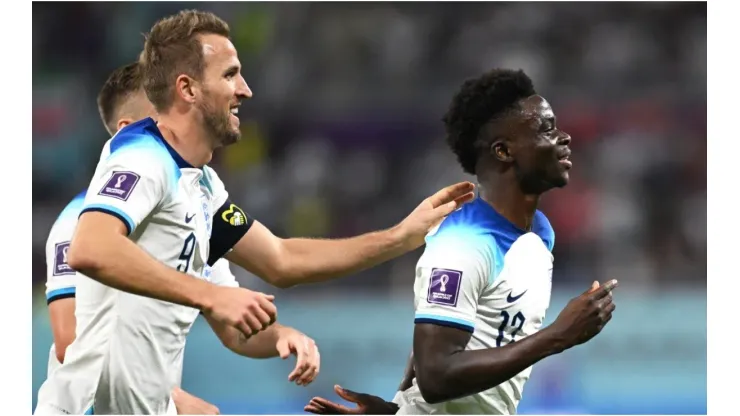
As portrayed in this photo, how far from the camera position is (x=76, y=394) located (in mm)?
4227

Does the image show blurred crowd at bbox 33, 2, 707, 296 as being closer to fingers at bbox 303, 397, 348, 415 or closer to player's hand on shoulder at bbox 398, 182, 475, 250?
player's hand on shoulder at bbox 398, 182, 475, 250

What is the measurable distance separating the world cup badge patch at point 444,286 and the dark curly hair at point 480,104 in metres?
0.63

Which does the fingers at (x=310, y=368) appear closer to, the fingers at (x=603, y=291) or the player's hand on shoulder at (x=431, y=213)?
the fingers at (x=603, y=291)

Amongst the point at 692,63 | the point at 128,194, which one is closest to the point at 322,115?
the point at 692,63

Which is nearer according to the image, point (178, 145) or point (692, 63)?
point (178, 145)

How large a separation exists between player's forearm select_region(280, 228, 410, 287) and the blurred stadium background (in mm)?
3443

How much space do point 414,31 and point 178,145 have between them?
7733mm

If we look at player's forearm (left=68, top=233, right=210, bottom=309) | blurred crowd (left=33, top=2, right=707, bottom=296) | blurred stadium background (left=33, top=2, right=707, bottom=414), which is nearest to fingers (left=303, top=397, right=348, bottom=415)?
player's forearm (left=68, top=233, right=210, bottom=309)

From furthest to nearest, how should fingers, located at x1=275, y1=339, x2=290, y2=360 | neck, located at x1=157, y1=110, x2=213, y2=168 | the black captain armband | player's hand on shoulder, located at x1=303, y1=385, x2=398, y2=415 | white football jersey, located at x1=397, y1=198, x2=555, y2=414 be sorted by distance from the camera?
the black captain armband < player's hand on shoulder, located at x1=303, y1=385, x2=398, y2=415 < neck, located at x1=157, y1=110, x2=213, y2=168 < white football jersey, located at x1=397, y1=198, x2=555, y2=414 < fingers, located at x1=275, y1=339, x2=290, y2=360

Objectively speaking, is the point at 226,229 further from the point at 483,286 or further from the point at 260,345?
the point at 483,286

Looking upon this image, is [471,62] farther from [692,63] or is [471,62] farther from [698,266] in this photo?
[698,266]

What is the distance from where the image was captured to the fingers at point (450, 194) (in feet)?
15.6

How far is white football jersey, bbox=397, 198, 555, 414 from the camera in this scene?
12.6 ft

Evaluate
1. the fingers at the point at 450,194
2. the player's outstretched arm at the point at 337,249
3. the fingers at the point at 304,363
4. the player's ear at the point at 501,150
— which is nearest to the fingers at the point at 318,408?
the player's outstretched arm at the point at 337,249
